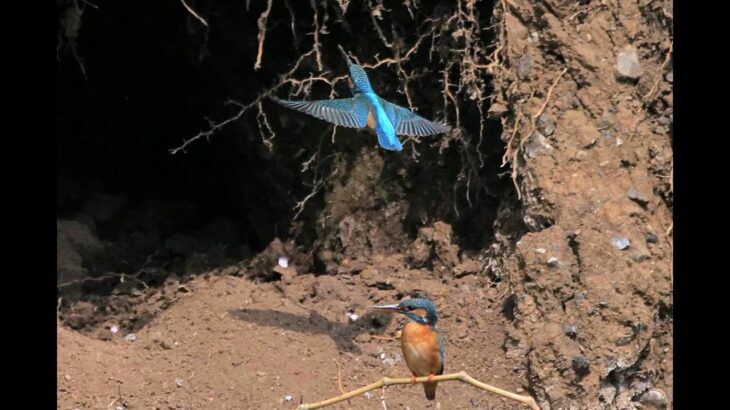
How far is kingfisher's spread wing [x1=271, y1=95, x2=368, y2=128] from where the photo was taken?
4.18 m

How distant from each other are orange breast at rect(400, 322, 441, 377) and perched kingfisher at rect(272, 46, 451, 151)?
0.77 metres

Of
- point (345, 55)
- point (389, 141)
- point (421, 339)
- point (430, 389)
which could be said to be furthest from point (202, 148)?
point (430, 389)

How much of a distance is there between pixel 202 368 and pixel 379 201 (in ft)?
4.04

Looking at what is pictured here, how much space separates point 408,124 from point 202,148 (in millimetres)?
2197

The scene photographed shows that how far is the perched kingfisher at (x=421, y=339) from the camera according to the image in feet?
13.0

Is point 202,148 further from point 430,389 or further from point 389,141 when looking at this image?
point 430,389

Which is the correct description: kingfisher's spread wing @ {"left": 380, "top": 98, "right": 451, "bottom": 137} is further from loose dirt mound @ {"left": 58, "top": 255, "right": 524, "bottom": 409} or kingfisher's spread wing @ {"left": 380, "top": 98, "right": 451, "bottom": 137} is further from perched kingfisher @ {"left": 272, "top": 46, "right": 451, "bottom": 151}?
loose dirt mound @ {"left": 58, "top": 255, "right": 524, "bottom": 409}

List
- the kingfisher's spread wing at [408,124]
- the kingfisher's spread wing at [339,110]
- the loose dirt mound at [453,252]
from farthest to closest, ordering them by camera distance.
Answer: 1. the kingfisher's spread wing at [408,124]
2. the kingfisher's spread wing at [339,110]
3. the loose dirt mound at [453,252]

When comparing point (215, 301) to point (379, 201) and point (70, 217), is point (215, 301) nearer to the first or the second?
point (379, 201)

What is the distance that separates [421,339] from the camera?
3.96 metres

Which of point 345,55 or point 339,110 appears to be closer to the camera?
point 339,110

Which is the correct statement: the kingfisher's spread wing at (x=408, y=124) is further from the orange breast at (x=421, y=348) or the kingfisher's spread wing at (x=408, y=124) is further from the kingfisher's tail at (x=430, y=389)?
the kingfisher's tail at (x=430, y=389)

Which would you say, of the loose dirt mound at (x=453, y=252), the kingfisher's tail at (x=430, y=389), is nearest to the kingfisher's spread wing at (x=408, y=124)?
the loose dirt mound at (x=453, y=252)

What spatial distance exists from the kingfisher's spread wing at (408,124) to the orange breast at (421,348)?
87cm
